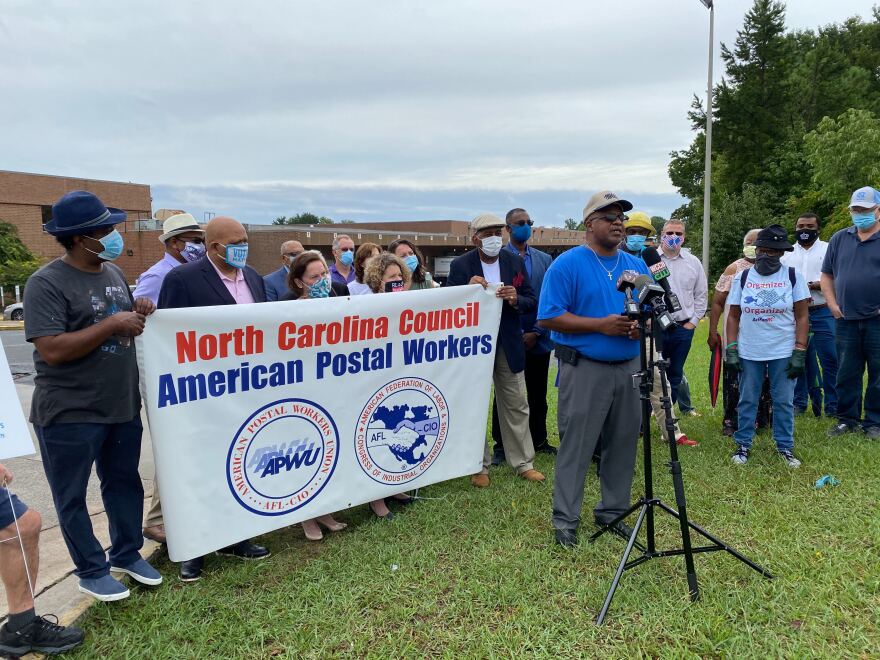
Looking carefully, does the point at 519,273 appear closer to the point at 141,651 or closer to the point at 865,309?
the point at 865,309

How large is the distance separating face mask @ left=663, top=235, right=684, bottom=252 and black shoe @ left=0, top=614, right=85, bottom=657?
227 inches

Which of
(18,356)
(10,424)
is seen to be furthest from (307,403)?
(18,356)

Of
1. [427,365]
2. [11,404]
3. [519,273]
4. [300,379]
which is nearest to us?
[11,404]

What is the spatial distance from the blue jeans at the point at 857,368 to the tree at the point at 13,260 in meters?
38.2

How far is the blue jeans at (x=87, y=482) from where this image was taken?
9.87 feet

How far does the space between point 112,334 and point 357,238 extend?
40.0 m

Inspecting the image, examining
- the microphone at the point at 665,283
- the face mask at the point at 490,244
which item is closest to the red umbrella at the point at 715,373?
the face mask at the point at 490,244

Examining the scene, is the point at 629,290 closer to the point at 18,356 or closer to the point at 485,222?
the point at 485,222

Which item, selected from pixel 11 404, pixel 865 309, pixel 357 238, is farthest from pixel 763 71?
pixel 11 404

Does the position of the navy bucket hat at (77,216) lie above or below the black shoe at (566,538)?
above

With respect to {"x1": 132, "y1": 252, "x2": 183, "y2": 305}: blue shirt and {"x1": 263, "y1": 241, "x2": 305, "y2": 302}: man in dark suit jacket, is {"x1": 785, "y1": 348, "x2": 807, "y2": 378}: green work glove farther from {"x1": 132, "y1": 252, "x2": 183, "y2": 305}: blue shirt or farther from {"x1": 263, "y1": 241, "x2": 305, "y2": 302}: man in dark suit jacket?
{"x1": 132, "y1": 252, "x2": 183, "y2": 305}: blue shirt

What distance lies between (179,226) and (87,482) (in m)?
2.52

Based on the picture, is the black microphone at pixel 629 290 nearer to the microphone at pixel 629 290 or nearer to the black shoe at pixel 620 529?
the microphone at pixel 629 290

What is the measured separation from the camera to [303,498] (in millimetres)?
3887
